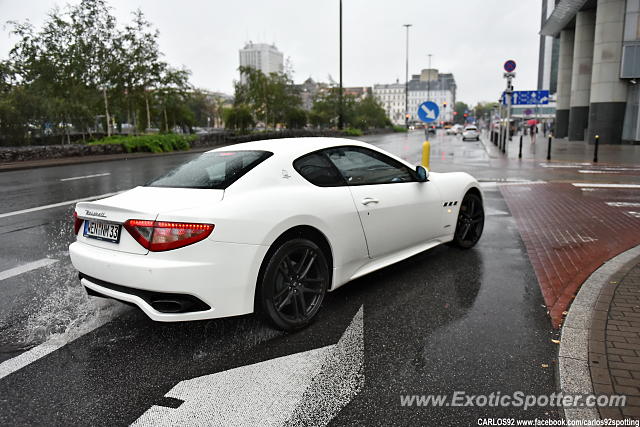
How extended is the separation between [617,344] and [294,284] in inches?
90.1

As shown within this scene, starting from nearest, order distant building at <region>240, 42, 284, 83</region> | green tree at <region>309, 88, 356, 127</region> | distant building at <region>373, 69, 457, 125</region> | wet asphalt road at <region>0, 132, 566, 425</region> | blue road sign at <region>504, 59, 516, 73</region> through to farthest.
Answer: wet asphalt road at <region>0, 132, 566, 425</region>, blue road sign at <region>504, 59, 516, 73</region>, green tree at <region>309, 88, 356, 127</region>, distant building at <region>240, 42, 284, 83</region>, distant building at <region>373, 69, 457, 125</region>

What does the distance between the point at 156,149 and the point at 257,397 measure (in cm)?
2547

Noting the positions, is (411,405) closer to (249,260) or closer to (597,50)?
(249,260)

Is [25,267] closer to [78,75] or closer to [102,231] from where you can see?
[102,231]

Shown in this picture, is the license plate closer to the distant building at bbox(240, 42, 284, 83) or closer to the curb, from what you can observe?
the curb

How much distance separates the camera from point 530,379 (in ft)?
10.0

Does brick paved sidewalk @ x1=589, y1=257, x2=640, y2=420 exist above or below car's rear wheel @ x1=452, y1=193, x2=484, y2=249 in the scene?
below

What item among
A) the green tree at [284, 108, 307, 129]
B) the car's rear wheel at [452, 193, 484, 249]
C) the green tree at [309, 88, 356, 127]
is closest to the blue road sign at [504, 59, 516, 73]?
the car's rear wheel at [452, 193, 484, 249]

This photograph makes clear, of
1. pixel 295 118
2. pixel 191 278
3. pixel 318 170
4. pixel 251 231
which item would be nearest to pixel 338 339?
pixel 251 231

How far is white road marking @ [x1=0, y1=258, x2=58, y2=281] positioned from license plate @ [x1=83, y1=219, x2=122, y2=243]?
2120 mm

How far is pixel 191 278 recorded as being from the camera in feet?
10.4

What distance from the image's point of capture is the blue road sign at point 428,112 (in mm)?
12438

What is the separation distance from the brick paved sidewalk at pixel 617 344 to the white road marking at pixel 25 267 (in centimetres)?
539

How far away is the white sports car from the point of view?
321 centimetres
